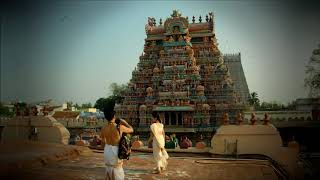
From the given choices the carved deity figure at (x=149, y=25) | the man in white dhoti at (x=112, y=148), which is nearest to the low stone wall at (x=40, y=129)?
the man in white dhoti at (x=112, y=148)

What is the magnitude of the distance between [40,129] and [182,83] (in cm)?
1510

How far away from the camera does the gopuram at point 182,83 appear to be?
25.2 metres

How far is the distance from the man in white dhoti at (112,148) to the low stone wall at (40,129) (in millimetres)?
6846

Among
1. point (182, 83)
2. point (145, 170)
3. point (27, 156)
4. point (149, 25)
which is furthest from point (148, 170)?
point (149, 25)

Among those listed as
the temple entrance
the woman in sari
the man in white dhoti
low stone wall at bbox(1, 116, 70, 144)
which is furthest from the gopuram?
the man in white dhoti

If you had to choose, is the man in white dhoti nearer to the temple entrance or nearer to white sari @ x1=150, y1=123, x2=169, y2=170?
white sari @ x1=150, y1=123, x2=169, y2=170

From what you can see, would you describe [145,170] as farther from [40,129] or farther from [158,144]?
[40,129]

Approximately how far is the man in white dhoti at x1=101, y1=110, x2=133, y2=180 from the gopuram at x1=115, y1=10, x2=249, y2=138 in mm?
19160

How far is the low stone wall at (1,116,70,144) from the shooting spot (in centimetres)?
1181

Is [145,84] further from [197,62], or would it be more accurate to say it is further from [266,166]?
[266,166]

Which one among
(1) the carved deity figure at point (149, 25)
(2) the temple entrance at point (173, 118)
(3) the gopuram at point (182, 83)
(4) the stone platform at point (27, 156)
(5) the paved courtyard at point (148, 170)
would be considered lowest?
(5) the paved courtyard at point (148, 170)

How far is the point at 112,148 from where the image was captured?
207 inches

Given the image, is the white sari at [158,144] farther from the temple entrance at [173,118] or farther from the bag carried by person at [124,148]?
the temple entrance at [173,118]

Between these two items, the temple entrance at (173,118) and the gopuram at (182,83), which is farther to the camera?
the temple entrance at (173,118)
